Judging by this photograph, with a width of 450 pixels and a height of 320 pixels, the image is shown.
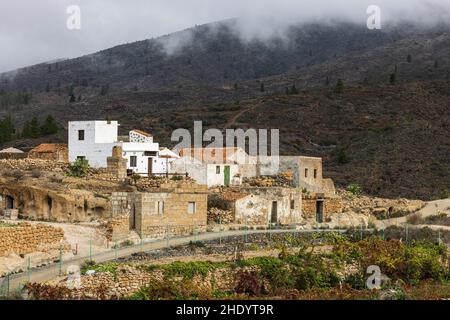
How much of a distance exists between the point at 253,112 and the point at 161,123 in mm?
9481

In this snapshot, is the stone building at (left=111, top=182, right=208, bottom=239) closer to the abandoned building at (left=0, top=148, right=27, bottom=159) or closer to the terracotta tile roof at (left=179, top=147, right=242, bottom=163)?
the terracotta tile roof at (left=179, top=147, right=242, bottom=163)

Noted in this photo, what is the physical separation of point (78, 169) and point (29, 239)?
12294mm

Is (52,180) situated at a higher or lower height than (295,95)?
lower

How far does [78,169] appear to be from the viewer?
120 ft

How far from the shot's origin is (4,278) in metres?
21.8

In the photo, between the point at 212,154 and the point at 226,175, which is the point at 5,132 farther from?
the point at 226,175

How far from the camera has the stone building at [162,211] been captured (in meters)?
29.9

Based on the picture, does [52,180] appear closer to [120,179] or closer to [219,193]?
[120,179]

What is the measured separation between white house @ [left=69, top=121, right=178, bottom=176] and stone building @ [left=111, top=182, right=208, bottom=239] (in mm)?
7850

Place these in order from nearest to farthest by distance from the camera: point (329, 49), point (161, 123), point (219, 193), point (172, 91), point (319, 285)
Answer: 1. point (319, 285)
2. point (219, 193)
3. point (161, 123)
4. point (172, 91)
5. point (329, 49)

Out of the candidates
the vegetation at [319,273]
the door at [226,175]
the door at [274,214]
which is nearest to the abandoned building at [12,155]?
the door at [226,175]

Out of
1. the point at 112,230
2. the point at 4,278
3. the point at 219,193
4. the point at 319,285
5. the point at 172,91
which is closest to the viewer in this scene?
the point at 4,278

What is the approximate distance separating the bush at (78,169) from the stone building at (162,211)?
17.7ft

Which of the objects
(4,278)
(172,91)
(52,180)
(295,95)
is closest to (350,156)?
(295,95)
